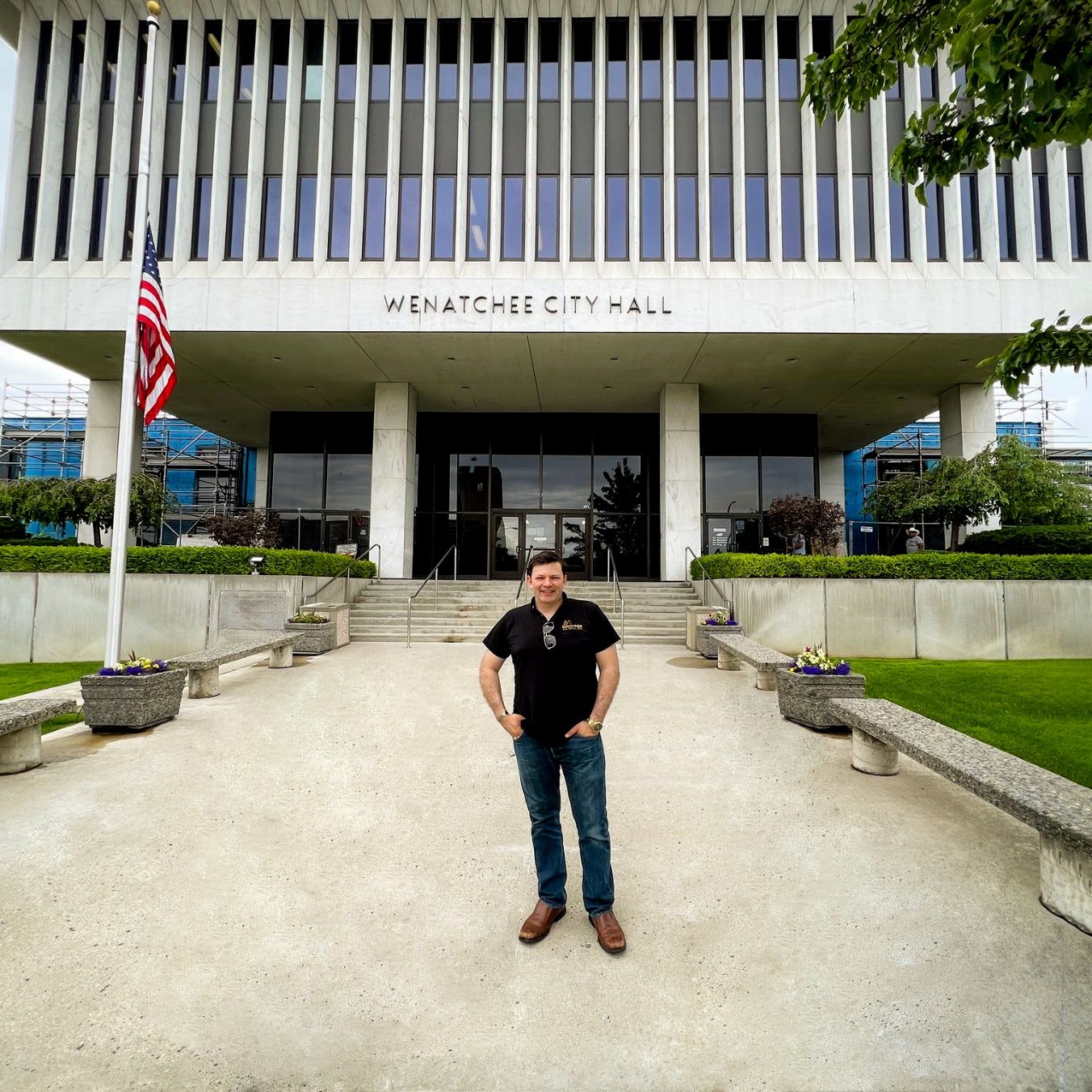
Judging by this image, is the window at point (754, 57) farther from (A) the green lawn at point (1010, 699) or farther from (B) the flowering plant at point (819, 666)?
(B) the flowering plant at point (819, 666)

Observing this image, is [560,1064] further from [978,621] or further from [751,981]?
[978,621]

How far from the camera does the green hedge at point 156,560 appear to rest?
14172 mm

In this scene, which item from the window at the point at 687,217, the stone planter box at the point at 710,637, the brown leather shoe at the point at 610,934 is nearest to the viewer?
the brown leather shoe at the point at 610,934

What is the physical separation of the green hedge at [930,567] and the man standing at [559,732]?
1204 centimetres

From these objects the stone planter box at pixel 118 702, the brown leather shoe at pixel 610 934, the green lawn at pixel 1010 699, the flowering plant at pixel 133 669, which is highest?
the flowering plant at pixel 133 669

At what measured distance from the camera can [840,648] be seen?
1406 cm

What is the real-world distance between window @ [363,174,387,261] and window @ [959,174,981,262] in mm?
15800

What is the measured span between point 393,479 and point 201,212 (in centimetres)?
908

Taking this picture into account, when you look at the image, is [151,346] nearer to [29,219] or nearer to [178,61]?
[29,219]

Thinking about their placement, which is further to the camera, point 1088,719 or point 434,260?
point 434,260

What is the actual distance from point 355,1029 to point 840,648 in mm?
13513

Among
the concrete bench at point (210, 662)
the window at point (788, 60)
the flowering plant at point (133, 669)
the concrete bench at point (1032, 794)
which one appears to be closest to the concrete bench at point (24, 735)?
the flowering plant at point (133, 669)

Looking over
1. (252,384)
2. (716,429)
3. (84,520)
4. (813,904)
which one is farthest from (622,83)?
(813,904)

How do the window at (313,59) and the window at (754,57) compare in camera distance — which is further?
the window at (313,59)
